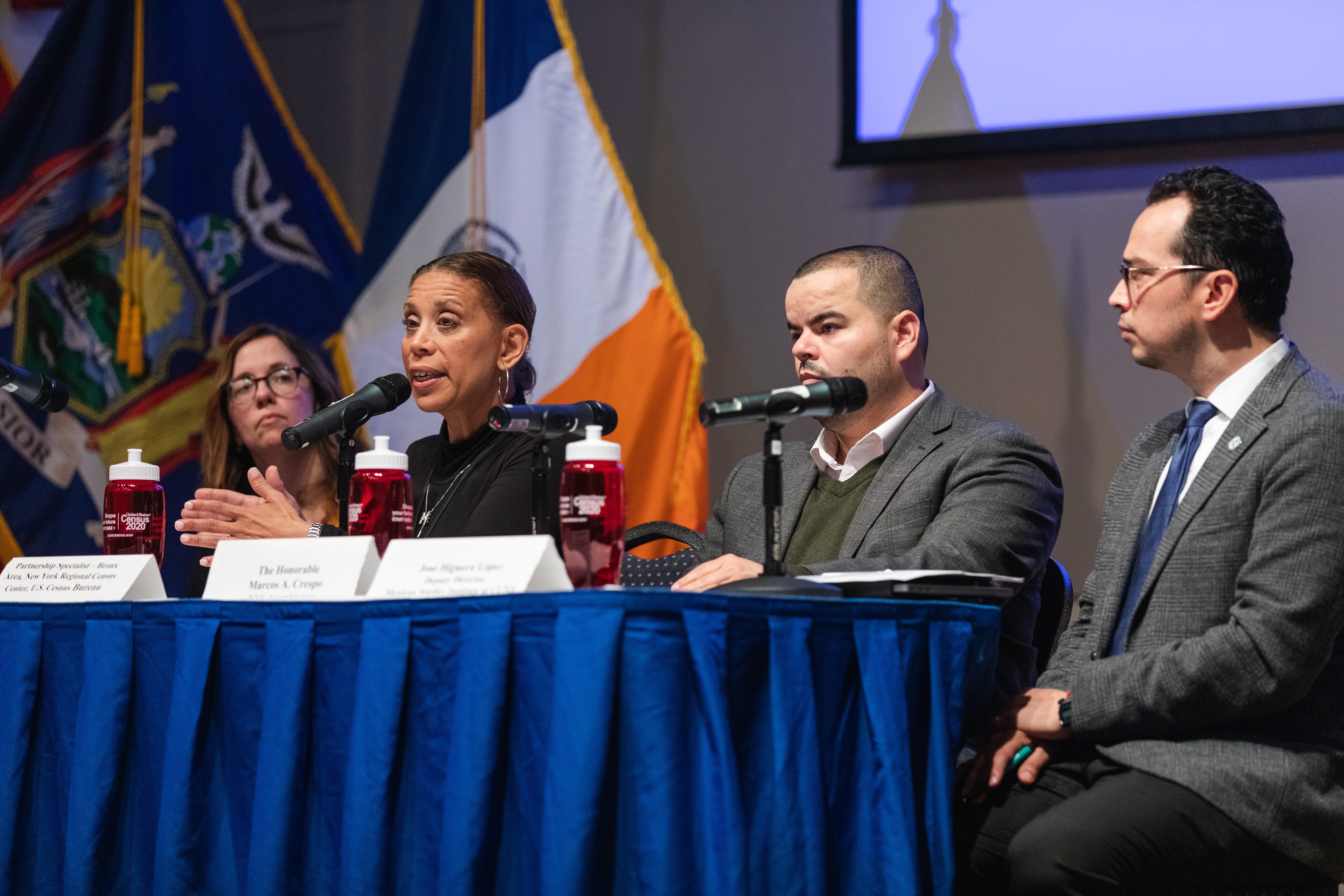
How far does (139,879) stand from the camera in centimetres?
162

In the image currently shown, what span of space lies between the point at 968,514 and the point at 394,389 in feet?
3.23

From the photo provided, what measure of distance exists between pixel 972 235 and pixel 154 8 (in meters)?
2.59

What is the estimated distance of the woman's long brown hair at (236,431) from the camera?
127 inches

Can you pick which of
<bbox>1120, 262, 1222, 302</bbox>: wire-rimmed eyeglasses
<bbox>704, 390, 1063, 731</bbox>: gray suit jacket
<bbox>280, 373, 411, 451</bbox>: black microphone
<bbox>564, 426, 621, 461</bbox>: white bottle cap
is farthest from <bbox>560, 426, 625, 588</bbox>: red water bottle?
<bbox>1120, 262, 1222, 302</bbox>: wire-rimmed eyeglasses

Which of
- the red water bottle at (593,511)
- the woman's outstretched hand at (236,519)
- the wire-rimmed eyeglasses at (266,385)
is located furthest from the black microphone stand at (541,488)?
the wire-rimmed eyeglasses at (266,385)

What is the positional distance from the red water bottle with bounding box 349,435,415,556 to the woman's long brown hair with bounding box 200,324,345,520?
4.64 feet

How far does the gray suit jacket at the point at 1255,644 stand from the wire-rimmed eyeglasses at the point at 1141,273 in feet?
0.62

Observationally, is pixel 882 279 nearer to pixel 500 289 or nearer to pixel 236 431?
pixel 500 289

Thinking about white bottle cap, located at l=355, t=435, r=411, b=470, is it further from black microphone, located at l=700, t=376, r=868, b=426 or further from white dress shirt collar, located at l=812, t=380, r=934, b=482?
white dress shirt collar, located at l=812, t=380, r=934, b=482

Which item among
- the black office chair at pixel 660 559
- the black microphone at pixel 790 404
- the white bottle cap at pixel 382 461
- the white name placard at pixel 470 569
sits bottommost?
the black office chair at pixel 660 559

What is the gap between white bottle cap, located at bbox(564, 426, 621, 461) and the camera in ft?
5.26

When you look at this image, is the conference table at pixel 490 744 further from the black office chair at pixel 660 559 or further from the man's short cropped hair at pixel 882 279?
the man's short cropped hair at pixel 882 279

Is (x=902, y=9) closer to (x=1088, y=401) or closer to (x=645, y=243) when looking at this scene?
(x=645, y=243)

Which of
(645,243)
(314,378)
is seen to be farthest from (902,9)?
(314,378)
